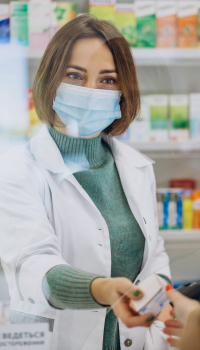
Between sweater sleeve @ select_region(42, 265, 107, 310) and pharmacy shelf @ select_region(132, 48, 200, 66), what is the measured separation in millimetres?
473

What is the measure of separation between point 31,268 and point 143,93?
448 millimetres

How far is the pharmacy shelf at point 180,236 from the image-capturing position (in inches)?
34.0

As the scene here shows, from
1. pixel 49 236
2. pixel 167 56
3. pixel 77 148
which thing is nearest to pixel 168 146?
pixel 167 56

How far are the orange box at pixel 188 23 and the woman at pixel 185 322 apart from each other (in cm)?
71

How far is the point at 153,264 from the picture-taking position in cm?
68

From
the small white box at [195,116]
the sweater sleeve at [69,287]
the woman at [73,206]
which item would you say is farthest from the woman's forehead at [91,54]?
the small white box at [195,116]

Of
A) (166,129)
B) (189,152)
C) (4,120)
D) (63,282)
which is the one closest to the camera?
(63,282)

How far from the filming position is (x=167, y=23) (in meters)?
0.98

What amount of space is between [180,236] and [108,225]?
407mm

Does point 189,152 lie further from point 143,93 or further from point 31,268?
point 31,268

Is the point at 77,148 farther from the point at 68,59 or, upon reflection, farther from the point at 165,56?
the point at 165,56

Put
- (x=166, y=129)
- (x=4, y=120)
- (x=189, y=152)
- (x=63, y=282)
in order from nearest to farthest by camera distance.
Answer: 1. (x=63, y=282)
2. (x=4, y=120)
3. (x=189, y=152)
4. (x=166, y=129)

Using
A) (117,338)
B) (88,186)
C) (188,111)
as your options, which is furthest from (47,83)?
(188,111)

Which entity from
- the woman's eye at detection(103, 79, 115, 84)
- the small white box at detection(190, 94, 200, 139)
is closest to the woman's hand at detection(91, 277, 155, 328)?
the woman's eye at detection(103, 79, 115, 84)
